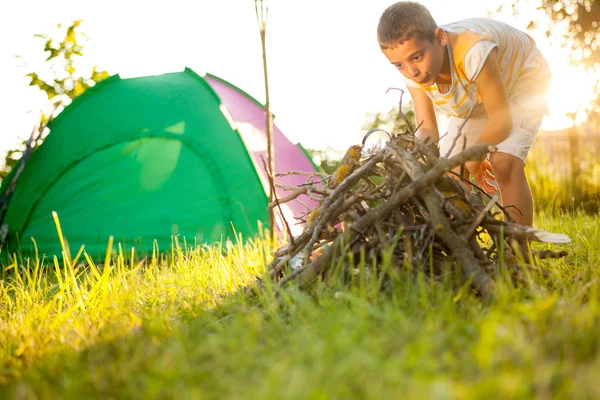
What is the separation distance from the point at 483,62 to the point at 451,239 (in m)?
1.07

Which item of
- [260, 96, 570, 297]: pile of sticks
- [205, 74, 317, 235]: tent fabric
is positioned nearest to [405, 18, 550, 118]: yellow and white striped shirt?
[260, 96, 570, 297]: pile of sticks

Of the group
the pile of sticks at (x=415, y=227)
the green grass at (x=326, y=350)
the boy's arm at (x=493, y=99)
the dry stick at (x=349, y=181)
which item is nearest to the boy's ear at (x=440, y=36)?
the boy's arm at (x=493, y=99)

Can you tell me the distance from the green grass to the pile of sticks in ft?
0.32

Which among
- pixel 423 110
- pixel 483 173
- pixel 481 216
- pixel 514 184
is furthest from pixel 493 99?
pixel 481 216

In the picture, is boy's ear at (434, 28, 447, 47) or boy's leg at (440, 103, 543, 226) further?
boy's leg at (440, 103, 543, 226)

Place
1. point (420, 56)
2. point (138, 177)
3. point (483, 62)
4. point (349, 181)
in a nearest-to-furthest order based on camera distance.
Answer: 1. point (349, 181)
2. point (483, 62)
3. point (420, 56)
4. point (138, 177)

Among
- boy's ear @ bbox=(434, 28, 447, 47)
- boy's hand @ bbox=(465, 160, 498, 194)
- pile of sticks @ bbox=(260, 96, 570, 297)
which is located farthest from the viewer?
boy's hand @ bbox=(465, 160, 498, 194)

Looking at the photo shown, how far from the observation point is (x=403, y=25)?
7.89 ft

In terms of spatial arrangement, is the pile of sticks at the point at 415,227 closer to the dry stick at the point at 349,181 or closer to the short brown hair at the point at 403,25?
the dry stick at the point at 349,181

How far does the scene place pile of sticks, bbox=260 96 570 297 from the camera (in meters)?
1.68

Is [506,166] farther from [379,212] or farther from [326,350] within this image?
[326,350]

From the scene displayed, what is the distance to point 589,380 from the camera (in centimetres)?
82

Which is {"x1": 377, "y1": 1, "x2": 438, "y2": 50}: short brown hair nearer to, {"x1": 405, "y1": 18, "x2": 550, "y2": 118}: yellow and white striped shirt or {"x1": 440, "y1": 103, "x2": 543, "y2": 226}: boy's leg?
{"x1": 405, "y1": 18, "x2": 550, "y2": 118}: yellow and white striped shirt

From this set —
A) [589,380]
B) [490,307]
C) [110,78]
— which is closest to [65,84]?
[110,78]
